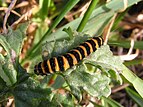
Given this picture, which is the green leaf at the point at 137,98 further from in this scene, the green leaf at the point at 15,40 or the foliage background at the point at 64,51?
the green leaf at the point at 15,40

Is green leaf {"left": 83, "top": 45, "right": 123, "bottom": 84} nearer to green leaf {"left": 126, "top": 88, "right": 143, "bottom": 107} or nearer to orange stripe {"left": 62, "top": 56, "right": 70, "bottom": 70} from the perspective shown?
orange stripe {"left": 62, "top": 56, "right": 70, "bottom": 70}

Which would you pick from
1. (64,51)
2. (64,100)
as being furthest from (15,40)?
(64,100)

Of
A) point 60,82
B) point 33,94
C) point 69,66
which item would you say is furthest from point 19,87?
point 60,82

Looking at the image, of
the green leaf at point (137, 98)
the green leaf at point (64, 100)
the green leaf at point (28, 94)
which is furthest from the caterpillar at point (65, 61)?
the green leaf at point (137, 98)

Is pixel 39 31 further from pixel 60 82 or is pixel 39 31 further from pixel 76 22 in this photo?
pixel 60 82

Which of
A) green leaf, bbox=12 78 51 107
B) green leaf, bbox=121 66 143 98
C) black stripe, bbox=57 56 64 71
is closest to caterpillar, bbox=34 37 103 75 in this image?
black stripe, bbox=57 56 64 71
